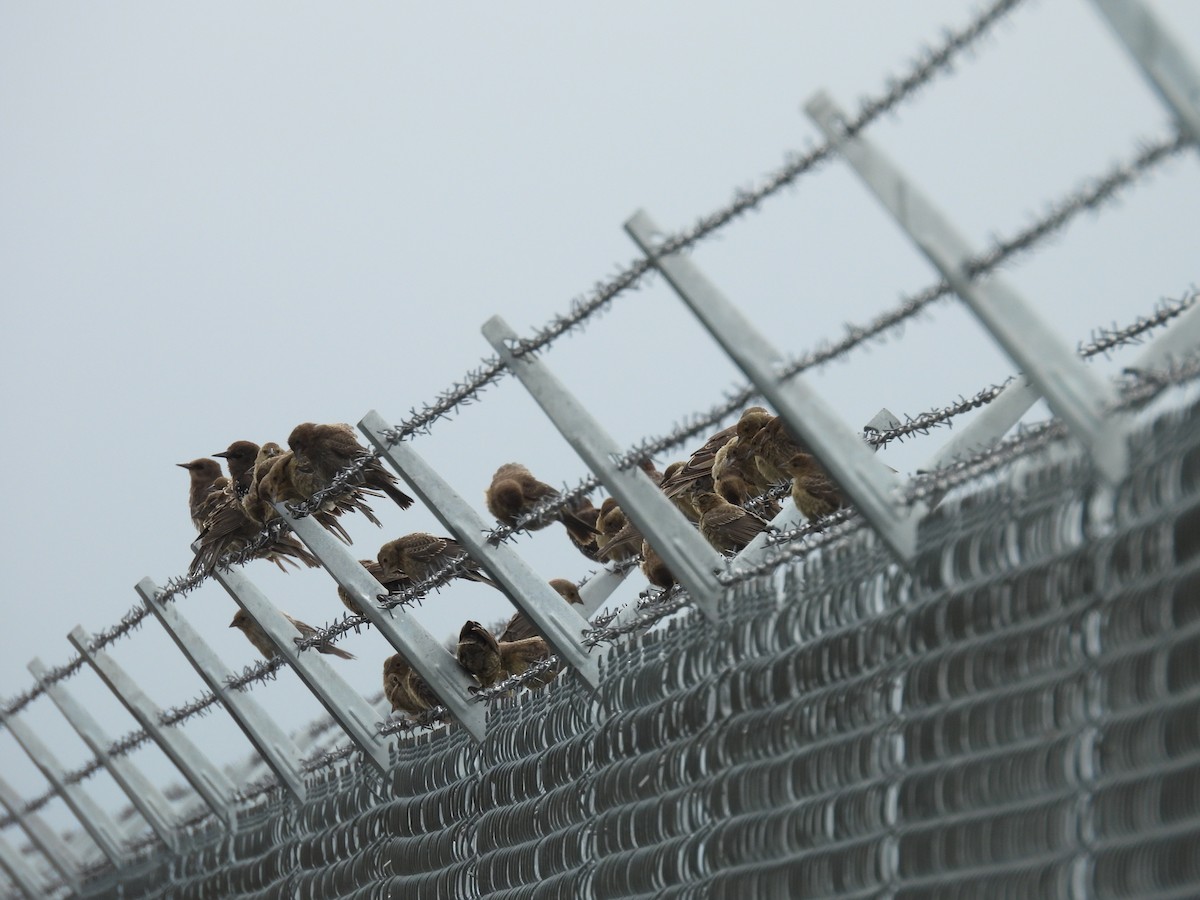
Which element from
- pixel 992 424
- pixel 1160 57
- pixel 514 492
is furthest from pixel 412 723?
pixel 1160 57

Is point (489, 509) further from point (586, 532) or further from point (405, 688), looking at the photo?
point (405, 688)

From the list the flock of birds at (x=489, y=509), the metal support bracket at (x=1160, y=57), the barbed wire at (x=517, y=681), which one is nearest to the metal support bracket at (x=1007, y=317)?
the metal support bracket at (x=1160, y=57)

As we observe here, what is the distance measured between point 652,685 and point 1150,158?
4.51 ft

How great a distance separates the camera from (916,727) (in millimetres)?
2139

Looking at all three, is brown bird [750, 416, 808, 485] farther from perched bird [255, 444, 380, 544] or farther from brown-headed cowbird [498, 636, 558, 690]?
perched bird [255, 444, 380, 544]

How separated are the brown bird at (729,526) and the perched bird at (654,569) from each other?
0.44 feet

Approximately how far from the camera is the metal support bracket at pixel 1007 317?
1.96 metres

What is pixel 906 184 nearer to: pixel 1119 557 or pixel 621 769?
pixel 1119 557

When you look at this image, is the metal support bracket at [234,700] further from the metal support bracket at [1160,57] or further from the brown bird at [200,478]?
the metal support bracket at [1160,57]

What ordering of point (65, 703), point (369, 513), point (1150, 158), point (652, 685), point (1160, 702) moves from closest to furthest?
point (1160, 702) < point (1150, 158) < point (652, 685) < point (369, 513) < point (65, 703)

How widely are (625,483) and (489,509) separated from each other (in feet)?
5.46

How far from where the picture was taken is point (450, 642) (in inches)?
177

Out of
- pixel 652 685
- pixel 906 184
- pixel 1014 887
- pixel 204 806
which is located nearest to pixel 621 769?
pixel 652 685

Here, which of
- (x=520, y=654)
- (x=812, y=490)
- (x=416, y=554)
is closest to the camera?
(x=812, y=490)
